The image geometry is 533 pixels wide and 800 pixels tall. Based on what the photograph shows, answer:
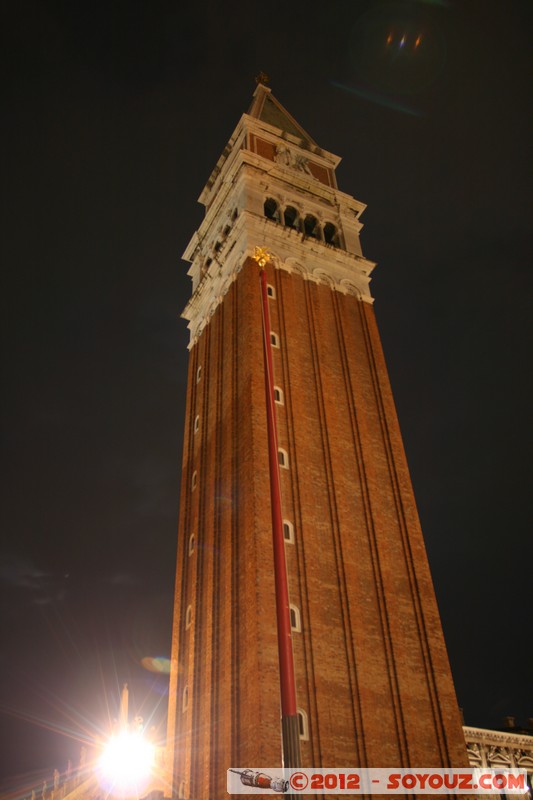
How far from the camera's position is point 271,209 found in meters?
46.4

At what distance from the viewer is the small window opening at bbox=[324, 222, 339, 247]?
4719 cm

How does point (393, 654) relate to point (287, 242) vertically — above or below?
below

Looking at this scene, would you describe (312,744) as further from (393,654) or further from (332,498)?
(332,498)

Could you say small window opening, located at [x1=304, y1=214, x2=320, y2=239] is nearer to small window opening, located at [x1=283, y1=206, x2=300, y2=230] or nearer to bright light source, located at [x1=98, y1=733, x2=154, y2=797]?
small window opening, located at [x1=283, y1=206, x2=300, y2=230]

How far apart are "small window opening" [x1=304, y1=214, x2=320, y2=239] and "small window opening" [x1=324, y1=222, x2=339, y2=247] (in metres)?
0.86

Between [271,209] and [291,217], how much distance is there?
1.53 m

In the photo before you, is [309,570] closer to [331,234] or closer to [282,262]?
[282,262]

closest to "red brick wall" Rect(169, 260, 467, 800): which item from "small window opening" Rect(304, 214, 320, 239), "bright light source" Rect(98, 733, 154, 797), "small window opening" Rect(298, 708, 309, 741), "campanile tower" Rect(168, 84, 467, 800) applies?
"campanile tower" Rect(168, 84, 467, 800)

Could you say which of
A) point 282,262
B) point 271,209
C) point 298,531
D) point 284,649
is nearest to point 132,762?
point 298,531

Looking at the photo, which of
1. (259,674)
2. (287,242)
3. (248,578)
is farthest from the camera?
(287,242)

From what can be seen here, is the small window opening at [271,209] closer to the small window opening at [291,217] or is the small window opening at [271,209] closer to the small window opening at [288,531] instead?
the small window opening at [291,217]

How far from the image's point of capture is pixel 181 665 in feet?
102

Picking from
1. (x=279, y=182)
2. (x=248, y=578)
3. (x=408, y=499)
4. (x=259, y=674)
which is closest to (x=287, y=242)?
(x=279, y=182)

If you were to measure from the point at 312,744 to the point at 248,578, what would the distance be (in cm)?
619
